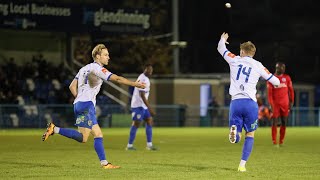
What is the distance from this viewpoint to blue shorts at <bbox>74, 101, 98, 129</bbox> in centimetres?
1515

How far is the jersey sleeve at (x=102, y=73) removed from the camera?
14.5 meters

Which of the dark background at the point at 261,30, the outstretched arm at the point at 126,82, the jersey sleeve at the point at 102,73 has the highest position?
the dark background at the point at 261,30

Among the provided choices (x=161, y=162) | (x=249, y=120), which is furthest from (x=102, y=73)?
(x=161, y=162)

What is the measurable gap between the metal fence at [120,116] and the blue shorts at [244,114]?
24.9 meters

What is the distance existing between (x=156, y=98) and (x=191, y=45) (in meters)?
17.0

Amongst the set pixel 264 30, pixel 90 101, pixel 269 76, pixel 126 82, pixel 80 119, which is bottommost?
pixel 80 119

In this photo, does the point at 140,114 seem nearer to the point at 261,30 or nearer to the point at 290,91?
the point at 290,91

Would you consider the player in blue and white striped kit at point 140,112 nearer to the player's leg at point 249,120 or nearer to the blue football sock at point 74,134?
the blue football sock at point 74,134

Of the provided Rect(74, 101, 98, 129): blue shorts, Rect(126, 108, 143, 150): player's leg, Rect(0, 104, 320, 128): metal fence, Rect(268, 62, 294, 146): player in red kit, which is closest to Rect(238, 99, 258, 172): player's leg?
Rect(74, 101, 98, 129): blue shorts

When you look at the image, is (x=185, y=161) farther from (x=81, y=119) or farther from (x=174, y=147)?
(x=174, y=147)

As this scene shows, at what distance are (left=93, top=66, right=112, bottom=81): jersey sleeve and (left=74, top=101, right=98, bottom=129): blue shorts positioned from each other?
27.8 inches

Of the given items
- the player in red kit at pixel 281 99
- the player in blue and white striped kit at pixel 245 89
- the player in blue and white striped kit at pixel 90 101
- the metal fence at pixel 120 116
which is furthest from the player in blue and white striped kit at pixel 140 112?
the metal fence at pixel 120 116

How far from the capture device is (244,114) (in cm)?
1475

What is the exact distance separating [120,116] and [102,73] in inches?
1062
